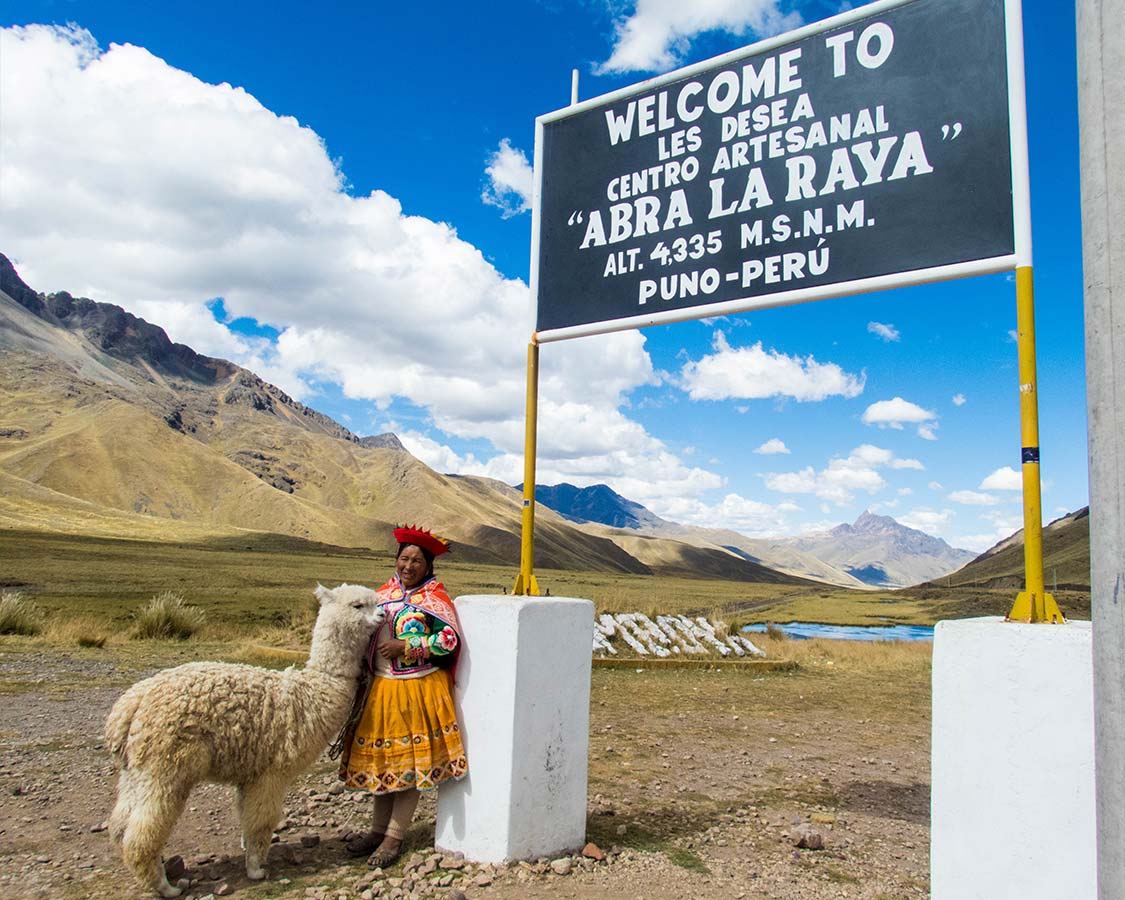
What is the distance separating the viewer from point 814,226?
14.0 ft

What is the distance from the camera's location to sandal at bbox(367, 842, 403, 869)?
4.16 m

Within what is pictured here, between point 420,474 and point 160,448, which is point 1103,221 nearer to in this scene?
point 160,448

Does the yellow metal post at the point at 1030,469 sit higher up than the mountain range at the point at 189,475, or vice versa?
the mountain range at the point at 189,475

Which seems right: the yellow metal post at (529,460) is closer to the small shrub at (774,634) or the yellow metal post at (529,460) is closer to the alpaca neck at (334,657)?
the alpaca neck at (334,657)

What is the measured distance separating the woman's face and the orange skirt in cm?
54

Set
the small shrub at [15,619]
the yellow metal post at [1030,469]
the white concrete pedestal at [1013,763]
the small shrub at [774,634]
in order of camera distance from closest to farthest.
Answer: the white concrete pedestal at [1013,763]
the yellow metal post at [1030,469]
the small shrub at [15,619]
the small shrub at [774,634]

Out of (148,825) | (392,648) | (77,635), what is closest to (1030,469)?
(392,648)

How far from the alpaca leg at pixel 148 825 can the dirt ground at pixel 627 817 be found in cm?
26

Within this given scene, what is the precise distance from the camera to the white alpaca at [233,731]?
3.61 meters

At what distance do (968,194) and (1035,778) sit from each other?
260cm

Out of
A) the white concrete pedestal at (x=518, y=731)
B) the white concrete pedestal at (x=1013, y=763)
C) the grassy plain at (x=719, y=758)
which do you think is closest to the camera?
the white concrete pedestal at (x=1013, y=763)

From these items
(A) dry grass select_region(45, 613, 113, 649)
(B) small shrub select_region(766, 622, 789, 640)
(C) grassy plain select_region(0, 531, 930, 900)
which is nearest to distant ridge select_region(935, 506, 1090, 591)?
(B) small shrub select_region(766, 622, 789, 640)

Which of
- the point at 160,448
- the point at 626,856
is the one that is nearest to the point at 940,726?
the point at 626,856

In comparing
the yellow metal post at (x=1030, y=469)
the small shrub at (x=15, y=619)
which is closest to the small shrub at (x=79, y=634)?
the small shrub at (x=15, y=619)
